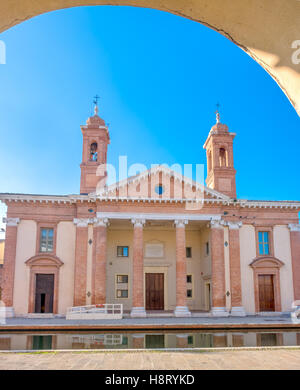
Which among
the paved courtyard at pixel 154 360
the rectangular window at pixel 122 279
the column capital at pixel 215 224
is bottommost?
the paved courtyard at pixel 154 360

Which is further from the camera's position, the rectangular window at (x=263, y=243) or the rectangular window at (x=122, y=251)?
the rectangular window at (x=122, y=251)

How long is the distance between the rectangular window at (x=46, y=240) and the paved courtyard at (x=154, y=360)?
50.5ft

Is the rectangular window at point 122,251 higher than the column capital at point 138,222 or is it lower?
lower

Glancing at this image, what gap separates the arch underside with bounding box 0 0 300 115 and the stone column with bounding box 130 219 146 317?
23120mm

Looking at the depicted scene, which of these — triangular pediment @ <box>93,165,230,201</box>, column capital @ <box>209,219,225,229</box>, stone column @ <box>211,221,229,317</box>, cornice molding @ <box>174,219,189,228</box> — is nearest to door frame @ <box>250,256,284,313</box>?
stone column @ <box>211,221,229,317</box>

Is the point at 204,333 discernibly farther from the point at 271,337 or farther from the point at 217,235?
the point at 217,235

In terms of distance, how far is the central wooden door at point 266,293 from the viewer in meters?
26.8

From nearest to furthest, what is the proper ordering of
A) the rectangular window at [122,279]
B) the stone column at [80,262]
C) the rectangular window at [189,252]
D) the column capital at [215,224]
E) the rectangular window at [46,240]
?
1. the stone column at [80,262]
2. the rectangular window at [46,240]
3. the column capital at [215,224]
4. the rectangular window at [122,279]
5. the rectangular window at [189,252]

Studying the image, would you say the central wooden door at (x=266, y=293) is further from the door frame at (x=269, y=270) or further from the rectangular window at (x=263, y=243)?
the rectangular window at (x=263, y=243)

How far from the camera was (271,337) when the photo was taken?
53.1 ft

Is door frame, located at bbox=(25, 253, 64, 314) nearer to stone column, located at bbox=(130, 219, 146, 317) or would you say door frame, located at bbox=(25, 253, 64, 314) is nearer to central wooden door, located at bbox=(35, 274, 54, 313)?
central wooden door, located at bbox=(35, 274, 54, 313)

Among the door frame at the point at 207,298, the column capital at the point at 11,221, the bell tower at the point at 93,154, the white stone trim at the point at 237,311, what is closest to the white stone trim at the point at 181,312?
the white stone trim at the point at 237,311

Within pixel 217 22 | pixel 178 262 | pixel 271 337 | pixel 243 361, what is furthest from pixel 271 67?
pixel 178 262

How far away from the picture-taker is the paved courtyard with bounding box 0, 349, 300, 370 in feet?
28.2
